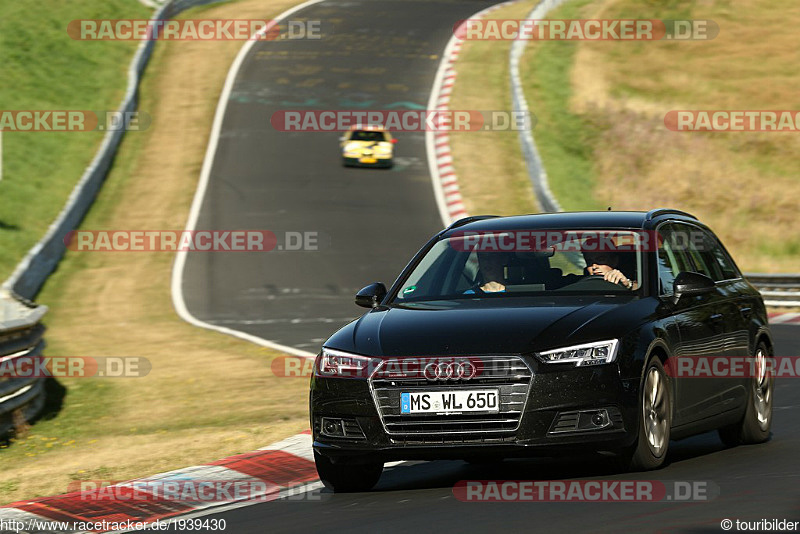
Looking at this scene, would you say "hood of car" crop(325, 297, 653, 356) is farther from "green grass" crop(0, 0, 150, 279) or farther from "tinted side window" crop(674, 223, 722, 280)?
"green grass" crop(0, 0, 150, 279)

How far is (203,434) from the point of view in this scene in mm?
12469

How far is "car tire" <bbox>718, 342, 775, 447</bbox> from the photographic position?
992cm

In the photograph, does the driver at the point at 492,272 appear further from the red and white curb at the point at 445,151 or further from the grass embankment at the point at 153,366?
the red and white curb at the point at 445,151

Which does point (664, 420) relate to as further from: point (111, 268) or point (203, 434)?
point (111, 268)

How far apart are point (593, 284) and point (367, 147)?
86.3 ft

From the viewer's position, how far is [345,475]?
8.55 m

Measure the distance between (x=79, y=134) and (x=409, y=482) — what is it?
30.2 m

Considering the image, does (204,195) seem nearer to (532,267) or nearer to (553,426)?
(532,267)
